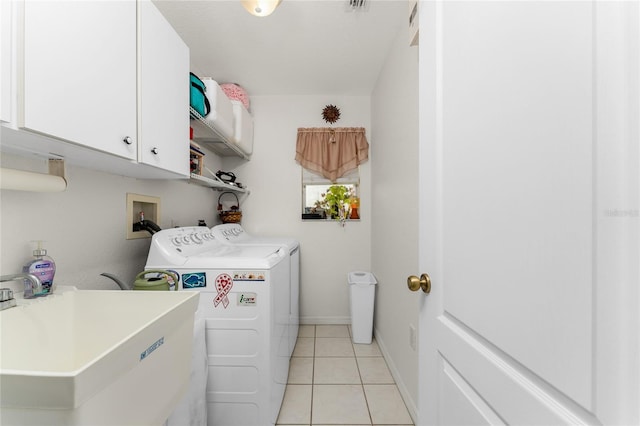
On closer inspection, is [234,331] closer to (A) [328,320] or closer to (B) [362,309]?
(B) [362,309]

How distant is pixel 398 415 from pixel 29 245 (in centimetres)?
208

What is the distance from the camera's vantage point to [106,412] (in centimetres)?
48

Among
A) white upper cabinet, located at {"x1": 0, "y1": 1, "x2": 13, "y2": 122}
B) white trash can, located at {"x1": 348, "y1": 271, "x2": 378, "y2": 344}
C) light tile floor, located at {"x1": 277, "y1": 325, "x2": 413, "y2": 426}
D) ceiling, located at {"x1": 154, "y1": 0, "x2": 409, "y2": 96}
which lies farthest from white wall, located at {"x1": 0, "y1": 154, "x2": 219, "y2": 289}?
white trash can, located at {"x1": 348, "y1": 271, "x2": 378, "y2": 344}

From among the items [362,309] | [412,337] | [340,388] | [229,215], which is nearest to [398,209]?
[412,337]

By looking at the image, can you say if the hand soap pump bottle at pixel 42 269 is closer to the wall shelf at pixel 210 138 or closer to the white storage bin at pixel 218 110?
the wall shelf at pixel 210 138

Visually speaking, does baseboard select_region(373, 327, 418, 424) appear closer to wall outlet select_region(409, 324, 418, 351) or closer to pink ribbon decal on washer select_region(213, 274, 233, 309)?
wall outlet select_region(409, 324, 418, 351)

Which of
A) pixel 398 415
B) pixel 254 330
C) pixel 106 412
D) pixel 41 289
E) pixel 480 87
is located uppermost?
pixel 480 87

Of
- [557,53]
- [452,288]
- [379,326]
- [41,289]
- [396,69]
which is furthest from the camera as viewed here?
[379,326]

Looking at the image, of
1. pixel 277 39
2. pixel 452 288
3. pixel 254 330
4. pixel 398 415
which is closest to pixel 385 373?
pixel 398 415

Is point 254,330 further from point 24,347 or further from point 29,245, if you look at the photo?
point 29,245

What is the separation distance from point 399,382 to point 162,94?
7.56 ft

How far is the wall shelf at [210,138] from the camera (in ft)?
5.75

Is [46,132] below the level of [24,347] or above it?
above

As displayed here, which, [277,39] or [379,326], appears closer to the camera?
[277,39]
